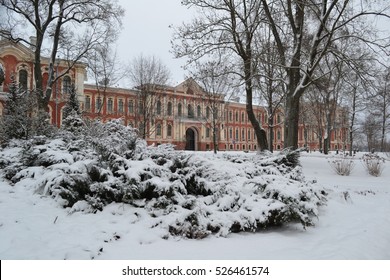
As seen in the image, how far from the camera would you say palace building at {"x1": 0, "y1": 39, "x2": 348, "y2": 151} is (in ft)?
96.3

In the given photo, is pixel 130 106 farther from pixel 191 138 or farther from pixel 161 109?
pixel 191 138

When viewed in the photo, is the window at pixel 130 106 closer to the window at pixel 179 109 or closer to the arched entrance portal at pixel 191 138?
the window at pixel 179 109

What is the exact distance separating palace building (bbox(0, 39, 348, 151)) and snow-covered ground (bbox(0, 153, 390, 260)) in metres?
20.8

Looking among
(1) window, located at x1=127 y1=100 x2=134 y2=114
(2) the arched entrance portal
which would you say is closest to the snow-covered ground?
(1) window, located at x1=127 y1=100 x2=134 y2=114

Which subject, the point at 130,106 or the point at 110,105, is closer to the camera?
the point at 130,106

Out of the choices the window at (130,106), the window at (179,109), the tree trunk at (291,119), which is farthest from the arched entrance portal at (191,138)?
the tree trunk at (291,119)

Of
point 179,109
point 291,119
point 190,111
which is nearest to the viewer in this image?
point 291,119

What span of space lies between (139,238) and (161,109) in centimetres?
4030

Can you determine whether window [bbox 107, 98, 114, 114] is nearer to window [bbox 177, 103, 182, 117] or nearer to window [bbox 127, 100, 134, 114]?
window [bbox 127, 100, 134, 114]

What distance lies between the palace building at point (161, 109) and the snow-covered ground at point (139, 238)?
68.3 ft

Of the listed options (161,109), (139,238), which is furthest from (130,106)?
(139,238)

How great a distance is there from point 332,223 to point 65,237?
14.4 ft

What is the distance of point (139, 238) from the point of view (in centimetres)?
400
